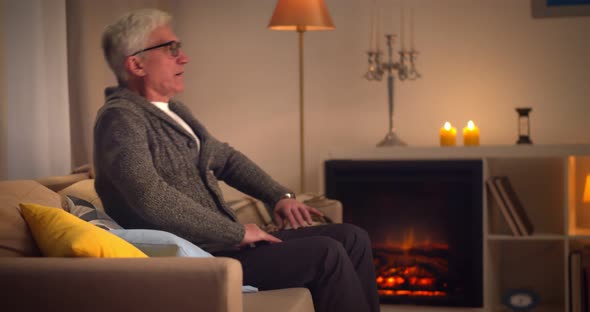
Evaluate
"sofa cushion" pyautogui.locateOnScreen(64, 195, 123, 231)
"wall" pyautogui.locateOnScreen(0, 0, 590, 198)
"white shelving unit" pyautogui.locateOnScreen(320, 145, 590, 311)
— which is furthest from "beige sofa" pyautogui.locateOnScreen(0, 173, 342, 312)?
"white shelving unit" pyautogui.locateOnScreen(320, 145, 590, 311)

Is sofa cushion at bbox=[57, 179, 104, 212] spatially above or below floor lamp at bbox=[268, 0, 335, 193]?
below

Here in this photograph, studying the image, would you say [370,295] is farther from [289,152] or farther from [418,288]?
[289,152]

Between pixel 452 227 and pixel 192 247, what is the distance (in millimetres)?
2111

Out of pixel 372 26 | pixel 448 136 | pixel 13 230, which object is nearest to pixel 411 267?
pixel 448 136

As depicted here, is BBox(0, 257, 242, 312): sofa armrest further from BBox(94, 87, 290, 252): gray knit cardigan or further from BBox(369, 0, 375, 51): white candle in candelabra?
BBox(369, 0, 375, 51): white candle in candelabra

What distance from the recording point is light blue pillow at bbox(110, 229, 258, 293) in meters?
1.97

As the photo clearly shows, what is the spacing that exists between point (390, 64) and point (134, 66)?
1857 mm

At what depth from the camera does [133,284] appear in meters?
1.73

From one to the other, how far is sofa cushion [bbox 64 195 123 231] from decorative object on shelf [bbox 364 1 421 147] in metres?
1.92

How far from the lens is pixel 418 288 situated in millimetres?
3943

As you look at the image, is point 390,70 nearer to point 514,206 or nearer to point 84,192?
point 514,206

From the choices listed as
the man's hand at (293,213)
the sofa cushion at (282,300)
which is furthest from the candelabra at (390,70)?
the sofa cushion at (282,300)

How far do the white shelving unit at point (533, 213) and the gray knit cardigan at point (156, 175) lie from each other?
153cm

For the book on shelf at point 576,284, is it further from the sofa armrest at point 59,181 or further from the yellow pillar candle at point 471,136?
the sofa armrest at point 59,181
